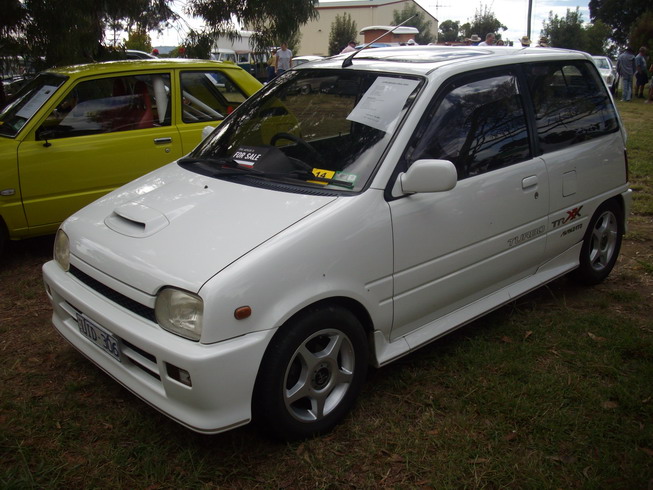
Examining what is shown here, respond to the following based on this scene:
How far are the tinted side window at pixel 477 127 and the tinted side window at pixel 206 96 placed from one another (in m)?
3.07

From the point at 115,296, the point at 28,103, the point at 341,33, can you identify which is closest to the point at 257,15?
the point at 28,103

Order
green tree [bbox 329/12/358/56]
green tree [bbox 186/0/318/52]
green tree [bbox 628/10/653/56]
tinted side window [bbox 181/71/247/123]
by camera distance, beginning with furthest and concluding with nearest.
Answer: green tree [bbox 329/12/358/56], green tree [bbox 628/10/653/56], green tree [bbox 186/0/318/52], tinted side window [bbox 181/71/247/123]

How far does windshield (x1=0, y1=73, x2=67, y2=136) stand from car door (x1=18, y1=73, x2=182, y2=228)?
0.13 meters

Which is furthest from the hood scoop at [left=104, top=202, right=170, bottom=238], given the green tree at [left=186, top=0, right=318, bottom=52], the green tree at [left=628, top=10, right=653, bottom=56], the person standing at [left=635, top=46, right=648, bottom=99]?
the green tree at [left=628, top=10, right=653, bottom=56]

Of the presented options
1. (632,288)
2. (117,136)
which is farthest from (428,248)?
(117,136)

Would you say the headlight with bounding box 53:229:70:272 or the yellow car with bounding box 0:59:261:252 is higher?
the yellow car with bounding box 0:59:261:252

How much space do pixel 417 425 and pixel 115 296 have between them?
5.17 feet

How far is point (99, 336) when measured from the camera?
288 cm

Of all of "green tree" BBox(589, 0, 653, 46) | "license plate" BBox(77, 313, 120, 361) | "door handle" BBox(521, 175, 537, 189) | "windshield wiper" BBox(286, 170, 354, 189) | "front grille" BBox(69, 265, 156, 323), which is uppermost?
"green tree" BBox(589, 0, 653, 46)

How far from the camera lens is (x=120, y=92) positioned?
5469 millimetres

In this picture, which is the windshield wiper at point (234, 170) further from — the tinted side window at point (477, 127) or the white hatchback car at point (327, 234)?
the tinted side window at point (477, 127)

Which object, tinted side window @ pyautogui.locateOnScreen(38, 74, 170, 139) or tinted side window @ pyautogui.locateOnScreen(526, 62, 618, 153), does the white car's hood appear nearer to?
tinted side window @ pyautogui.locateOnScreen(526, 62, 618, 153)

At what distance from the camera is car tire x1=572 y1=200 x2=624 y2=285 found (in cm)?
452

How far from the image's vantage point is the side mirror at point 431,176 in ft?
9.55
